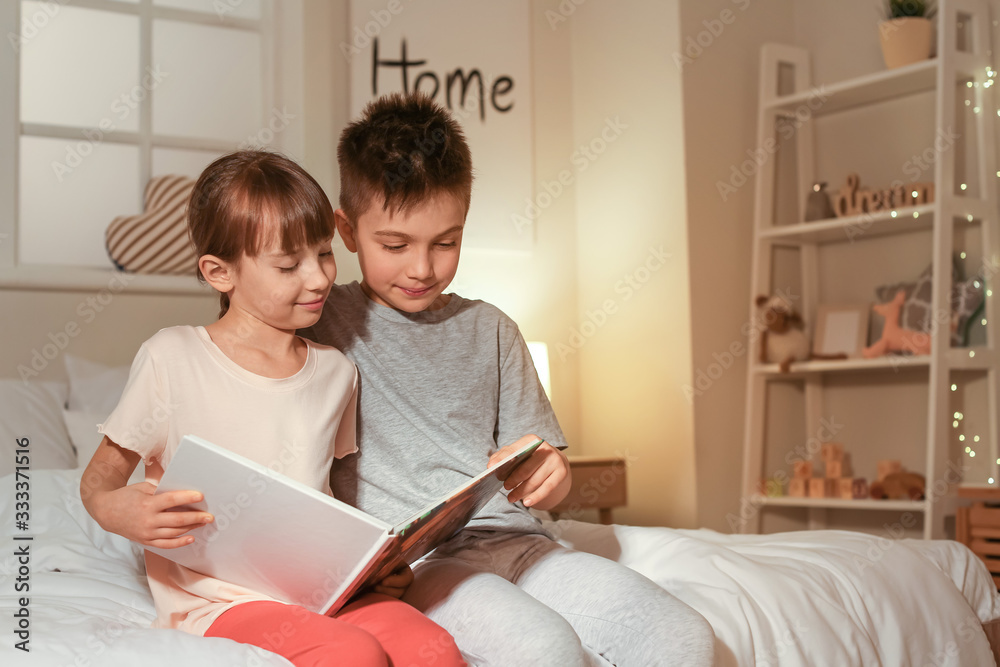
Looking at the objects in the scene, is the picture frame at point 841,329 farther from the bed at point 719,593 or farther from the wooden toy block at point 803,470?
the bed at point 719,593

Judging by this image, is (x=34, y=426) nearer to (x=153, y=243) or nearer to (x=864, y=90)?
(x=153, y=243)

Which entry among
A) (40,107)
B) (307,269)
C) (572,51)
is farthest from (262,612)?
(572,51)

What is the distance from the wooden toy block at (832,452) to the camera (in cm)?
274

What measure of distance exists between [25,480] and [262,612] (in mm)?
820

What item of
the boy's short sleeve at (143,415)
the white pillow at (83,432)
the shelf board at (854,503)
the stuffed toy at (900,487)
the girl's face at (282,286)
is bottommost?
the shelf board at (854,503)

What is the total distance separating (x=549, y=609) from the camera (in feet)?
3.09

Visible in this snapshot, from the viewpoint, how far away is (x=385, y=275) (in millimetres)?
1132

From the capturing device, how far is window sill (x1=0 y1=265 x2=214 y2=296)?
7.27 ft

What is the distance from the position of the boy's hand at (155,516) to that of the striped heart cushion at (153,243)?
159 cm

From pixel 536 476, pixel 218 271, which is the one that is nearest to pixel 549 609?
pixel 536 476

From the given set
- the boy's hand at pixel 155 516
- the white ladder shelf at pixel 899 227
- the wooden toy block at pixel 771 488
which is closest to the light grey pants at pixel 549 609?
the boy's hand at pixel 155 516

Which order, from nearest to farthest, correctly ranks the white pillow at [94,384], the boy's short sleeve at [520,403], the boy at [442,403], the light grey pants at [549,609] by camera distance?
the light grey pants at [549,609] → the boy at [442,403] → the boy's short sleeve at [520,403] → the white pillow at [94,384]

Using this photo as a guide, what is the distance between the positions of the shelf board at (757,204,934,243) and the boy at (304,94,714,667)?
5.71 ft

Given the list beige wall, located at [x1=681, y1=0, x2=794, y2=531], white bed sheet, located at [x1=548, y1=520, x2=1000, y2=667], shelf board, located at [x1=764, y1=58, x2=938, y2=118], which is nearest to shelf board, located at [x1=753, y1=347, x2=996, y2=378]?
beige wall, located at [x1=681, y1=0, x2=794, y2=531]
